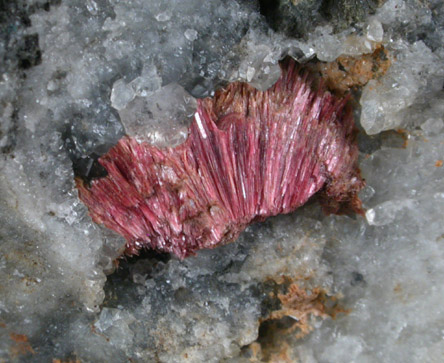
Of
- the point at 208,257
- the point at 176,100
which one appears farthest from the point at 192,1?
the point at 208,257

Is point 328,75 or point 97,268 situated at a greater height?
point 328,75

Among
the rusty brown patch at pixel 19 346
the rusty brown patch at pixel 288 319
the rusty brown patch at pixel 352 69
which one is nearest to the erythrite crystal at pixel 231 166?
the rusty brown patch at pixel 352 69

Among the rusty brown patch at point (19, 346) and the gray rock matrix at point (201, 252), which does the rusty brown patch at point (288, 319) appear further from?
the rusty brown patch at point (19, 346)

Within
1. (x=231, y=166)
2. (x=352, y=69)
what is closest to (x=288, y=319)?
(x=231, y=166)

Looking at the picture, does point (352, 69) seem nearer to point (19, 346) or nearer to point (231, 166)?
point (231, 166)

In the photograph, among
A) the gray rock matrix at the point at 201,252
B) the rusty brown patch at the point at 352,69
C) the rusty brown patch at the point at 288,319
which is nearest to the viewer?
the gray rock matrix at the point at 201,252

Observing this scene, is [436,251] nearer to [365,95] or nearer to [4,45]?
[365,95]

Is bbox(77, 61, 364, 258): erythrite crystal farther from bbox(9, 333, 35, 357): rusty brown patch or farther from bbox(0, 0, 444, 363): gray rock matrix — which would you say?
bbox(9, 333, 35, 357): rusty brown patch
